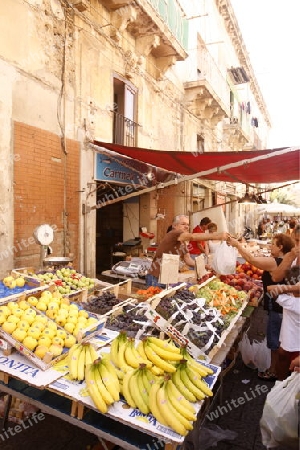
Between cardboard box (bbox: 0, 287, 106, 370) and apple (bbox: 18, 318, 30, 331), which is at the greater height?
apple (bbox: 18, 318, 30, 331)

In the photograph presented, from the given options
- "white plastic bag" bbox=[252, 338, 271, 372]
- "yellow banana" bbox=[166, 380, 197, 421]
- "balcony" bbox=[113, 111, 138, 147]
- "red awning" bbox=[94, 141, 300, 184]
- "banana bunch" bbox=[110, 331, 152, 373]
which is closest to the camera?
"yellow banana" bbox=[166, 380, 197, 421]

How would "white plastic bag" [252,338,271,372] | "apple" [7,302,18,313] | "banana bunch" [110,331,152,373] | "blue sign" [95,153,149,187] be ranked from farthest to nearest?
"blue sign" [95,153,149,187] → "white plastic bag" [252,338,271,372] → "apple" [7,302,18,313] → "banana bunch" [110,331,152,373]

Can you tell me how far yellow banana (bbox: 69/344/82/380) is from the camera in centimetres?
265

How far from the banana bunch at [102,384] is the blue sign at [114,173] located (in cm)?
608

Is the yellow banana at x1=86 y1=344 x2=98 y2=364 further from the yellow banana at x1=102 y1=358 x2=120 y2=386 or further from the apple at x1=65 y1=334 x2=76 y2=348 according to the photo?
the apple at x1=65 y1=334 x2=76 y2=348

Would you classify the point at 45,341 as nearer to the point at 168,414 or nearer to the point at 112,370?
the point at 112,370

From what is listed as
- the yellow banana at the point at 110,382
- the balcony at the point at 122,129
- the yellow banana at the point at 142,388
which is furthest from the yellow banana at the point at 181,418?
the balcony at the point at 122,129

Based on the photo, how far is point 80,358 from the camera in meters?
2.79

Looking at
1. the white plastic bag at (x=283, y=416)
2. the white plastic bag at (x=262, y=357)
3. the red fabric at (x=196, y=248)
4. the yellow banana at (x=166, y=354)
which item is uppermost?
the red fabric at (x=196, y=248)

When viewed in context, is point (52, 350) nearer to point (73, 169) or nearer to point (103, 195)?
point (73, 169)

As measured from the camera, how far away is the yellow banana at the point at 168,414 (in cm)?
214

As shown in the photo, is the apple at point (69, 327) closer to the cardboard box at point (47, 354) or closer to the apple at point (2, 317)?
the cardboard box at point (47, 354)

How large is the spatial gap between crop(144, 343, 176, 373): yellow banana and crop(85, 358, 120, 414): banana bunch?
1.14 feet

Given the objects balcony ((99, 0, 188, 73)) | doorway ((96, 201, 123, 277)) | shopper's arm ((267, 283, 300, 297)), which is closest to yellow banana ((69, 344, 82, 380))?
shopper's arm ((267, 283, 300, 297))
